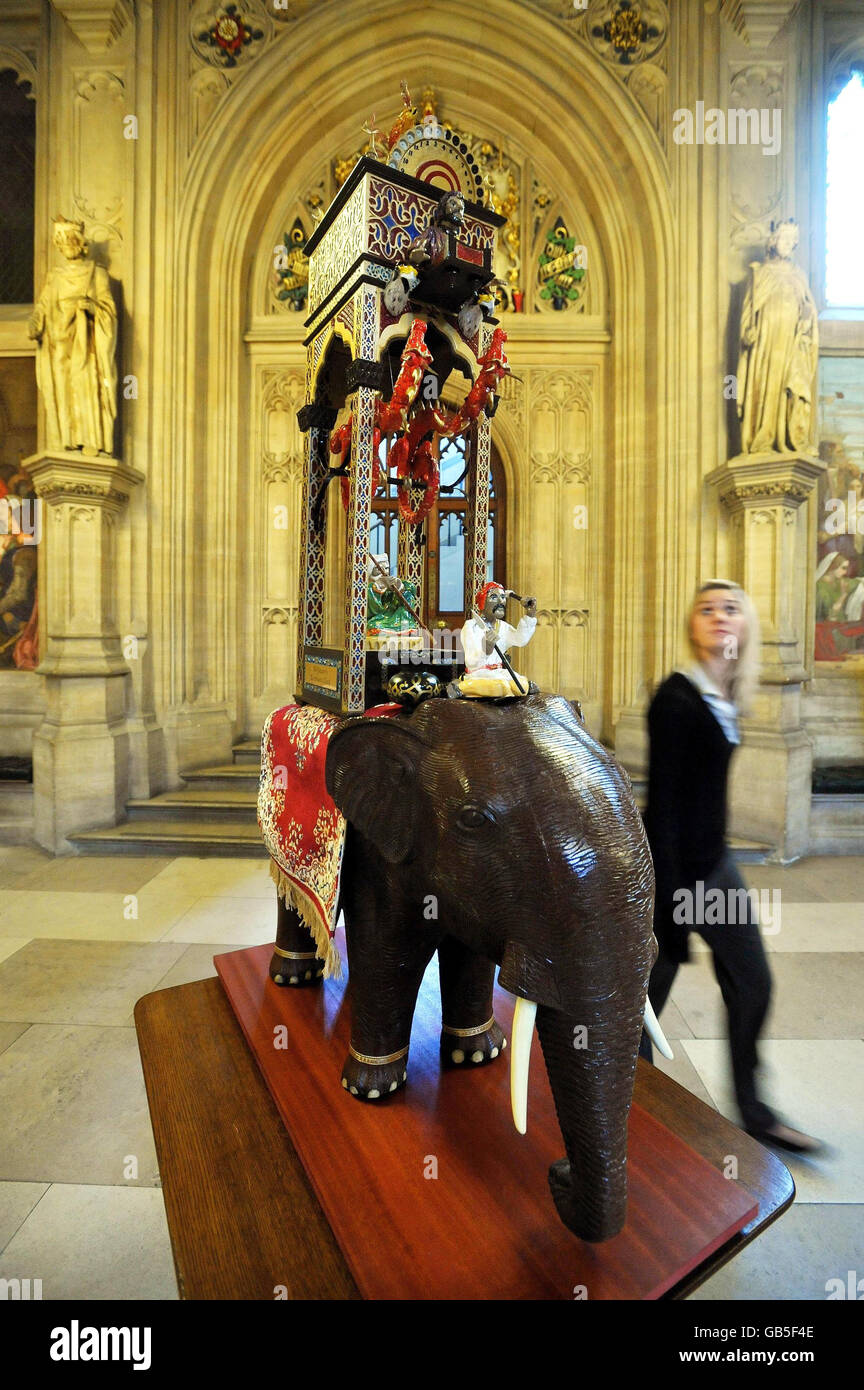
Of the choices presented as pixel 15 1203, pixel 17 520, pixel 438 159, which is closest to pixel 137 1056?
pixel 15 1203

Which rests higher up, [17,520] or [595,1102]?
[17,520]

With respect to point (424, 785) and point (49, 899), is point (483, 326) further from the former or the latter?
point (49, 899)

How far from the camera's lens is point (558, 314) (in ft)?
23.3

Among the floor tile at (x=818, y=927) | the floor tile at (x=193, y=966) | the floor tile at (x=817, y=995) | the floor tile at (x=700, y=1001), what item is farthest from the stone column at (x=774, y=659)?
the floor tile at (x=193, y=966)

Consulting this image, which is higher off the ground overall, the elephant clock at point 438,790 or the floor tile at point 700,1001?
the elephant clock at point 438,790

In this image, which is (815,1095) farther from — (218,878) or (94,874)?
(94,874)

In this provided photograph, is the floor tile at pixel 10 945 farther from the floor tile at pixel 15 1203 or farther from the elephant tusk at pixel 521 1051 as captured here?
the elephant tusk at pixel 521 1051

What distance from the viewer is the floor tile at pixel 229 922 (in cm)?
377

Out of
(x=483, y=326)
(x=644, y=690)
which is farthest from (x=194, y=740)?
(x=483, y=326)

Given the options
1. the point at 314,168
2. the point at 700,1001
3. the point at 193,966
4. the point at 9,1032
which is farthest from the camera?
the point at 314,168

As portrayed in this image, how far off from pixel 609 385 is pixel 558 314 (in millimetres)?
954

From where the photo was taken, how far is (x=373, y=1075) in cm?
149

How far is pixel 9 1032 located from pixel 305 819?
6.94 ft

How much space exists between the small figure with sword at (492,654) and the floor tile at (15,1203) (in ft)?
6.49
